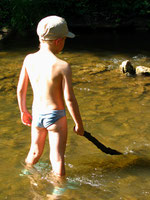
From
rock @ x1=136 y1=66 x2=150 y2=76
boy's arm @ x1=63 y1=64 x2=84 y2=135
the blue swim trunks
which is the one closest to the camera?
boy's arm @ x1=63 y1=64 x2=84 y2=135

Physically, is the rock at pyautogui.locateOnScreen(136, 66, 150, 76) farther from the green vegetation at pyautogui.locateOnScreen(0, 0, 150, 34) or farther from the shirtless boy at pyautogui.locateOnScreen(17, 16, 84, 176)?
the green vegetation at pyautogui.locateOnScreen(0, 0, 150, 34)

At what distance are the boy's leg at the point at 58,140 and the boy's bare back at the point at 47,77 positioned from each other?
0.15 metres

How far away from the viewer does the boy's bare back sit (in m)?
2.47

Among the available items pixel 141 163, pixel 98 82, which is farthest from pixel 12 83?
pixel 141 163

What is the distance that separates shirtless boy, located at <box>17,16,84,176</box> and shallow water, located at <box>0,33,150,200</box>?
0.34 metres

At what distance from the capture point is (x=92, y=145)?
146 inches

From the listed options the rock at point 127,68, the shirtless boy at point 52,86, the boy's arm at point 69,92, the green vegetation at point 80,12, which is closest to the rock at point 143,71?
the rock at point 127,68

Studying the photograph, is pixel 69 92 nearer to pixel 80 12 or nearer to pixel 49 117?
pixel 49 117

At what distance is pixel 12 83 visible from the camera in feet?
19.2

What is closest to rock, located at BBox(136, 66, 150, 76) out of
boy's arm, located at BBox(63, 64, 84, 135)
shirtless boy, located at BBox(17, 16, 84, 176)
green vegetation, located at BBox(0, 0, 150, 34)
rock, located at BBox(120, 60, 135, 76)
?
rock, located at BBox(120, 60, 135, 76)

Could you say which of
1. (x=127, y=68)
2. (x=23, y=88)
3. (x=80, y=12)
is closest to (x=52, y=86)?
(x=23, y=88)

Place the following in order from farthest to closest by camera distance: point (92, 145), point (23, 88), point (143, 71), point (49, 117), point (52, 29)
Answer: point (143, 71) → point (92, 145) → point (23, 88) → point (49, 117) → point (52, 29)

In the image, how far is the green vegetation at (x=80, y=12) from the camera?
11195mm

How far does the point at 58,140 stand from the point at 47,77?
558mm
